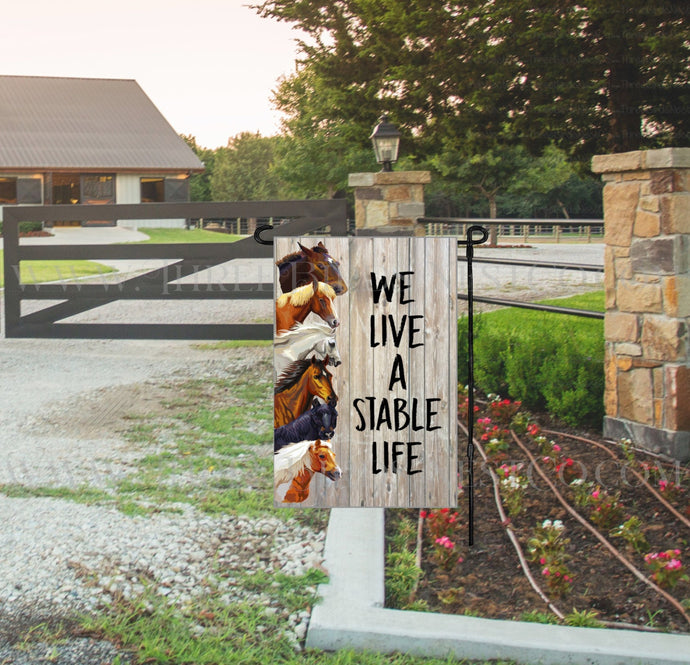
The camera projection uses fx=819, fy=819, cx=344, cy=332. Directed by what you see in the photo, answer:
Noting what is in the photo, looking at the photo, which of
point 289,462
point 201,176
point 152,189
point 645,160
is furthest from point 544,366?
point 201,176

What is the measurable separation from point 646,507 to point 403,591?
1501 mm

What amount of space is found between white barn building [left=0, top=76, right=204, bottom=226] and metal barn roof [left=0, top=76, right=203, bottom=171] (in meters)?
0.04

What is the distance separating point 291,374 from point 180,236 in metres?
28.1

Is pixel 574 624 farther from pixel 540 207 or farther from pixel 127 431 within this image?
pixel 540 207

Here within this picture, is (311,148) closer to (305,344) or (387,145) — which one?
(387,145)

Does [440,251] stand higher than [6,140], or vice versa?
[6,140]

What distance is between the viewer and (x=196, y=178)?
54.1 meters

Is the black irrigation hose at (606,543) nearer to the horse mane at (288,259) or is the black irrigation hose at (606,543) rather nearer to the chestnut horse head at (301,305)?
the chestnut horse head at (301,305)

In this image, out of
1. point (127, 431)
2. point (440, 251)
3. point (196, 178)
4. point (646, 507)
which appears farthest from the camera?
point (196, 178)

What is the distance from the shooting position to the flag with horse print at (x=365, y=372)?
10.3ft

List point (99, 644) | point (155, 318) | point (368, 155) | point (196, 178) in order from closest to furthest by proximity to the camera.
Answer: point (99, 644) → point (155, 318) → point (368, 155) → point (196, 178)

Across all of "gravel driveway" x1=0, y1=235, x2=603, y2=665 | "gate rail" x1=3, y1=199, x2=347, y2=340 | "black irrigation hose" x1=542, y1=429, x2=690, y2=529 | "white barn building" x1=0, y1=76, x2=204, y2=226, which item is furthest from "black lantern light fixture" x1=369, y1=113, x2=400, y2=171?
"white barn building" x1=0, y1=76, x2=204, y2=226

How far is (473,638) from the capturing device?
9.41 ft

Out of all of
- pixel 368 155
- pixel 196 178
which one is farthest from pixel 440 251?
pixel 196 178
